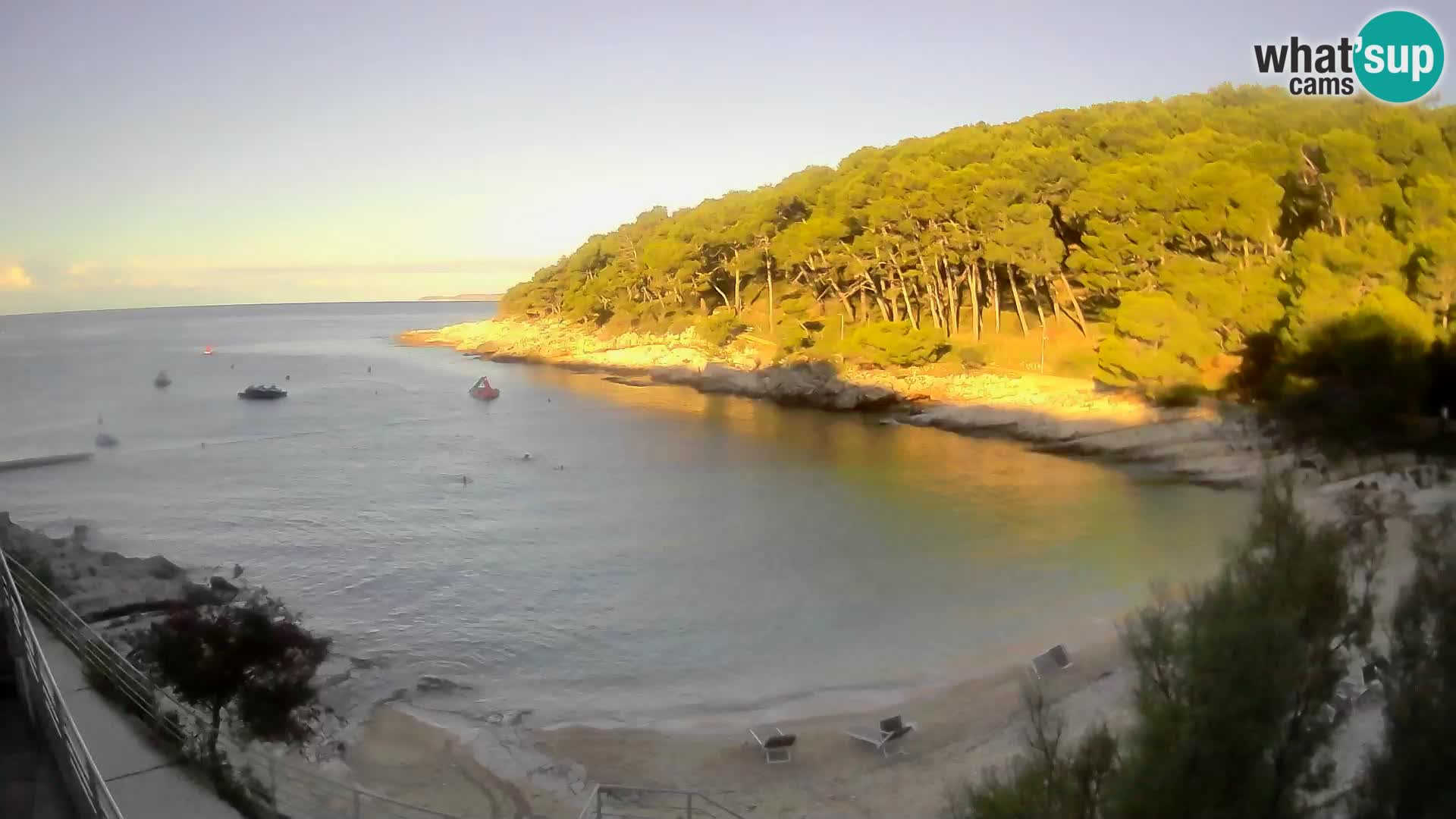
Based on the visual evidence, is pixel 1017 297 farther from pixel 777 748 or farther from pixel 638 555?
pixel 777 748

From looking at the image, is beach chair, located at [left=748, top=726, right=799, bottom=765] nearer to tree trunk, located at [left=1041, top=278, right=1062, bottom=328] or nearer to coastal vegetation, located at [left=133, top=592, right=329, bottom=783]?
coastal vegetation, located at [left=133, top=592, right=329, bottom=783]

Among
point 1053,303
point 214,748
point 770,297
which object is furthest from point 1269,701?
point 770,297

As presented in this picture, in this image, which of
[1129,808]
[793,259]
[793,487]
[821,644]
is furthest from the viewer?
[793,259]

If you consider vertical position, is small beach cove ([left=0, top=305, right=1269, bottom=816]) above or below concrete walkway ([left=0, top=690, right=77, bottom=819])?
below

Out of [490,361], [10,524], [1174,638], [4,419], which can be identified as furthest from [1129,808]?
[490,361]

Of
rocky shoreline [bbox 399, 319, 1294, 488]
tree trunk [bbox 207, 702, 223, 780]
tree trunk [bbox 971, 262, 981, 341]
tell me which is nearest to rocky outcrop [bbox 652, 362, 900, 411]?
rocky shoreline [bbox 399, 319, 1294, 488]

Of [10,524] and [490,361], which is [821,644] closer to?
[10,524]
